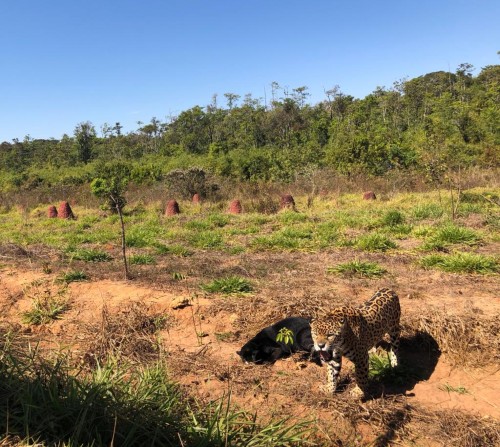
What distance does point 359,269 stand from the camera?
6727mm

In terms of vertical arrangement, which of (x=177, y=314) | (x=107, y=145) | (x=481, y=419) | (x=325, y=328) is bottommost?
(x=481, y=419)

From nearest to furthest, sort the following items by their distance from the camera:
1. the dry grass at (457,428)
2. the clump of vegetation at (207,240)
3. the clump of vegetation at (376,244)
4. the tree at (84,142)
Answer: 1. the dry grass at (457,428)
2. the clump of vegetation at (376,244)
3. the clump of vegetation at (207,240)
4. the tree at (84,142)

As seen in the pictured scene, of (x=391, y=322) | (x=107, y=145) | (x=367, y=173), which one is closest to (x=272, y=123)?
(x=107, y=145)

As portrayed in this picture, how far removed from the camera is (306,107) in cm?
5197

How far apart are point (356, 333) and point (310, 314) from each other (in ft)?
5.64

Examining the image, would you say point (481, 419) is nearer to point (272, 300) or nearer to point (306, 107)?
point (272, 300)

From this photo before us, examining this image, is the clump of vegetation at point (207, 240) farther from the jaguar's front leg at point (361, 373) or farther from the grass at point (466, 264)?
the jaguar's front leg at point (361, 373)

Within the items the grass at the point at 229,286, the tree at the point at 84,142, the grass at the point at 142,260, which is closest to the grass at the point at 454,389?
the grass at the point at 229,286

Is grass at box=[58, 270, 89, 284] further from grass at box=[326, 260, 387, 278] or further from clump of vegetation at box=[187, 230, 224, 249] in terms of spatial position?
grass at box=[326, 260, 387, 278]

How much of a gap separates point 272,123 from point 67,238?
4058 cm

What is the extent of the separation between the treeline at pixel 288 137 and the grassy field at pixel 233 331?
14.5 meters

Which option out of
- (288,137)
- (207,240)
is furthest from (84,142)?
(207,240)

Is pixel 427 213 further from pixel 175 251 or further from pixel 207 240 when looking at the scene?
pixel 175 251

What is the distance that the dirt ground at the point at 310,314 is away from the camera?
11.2 feet
